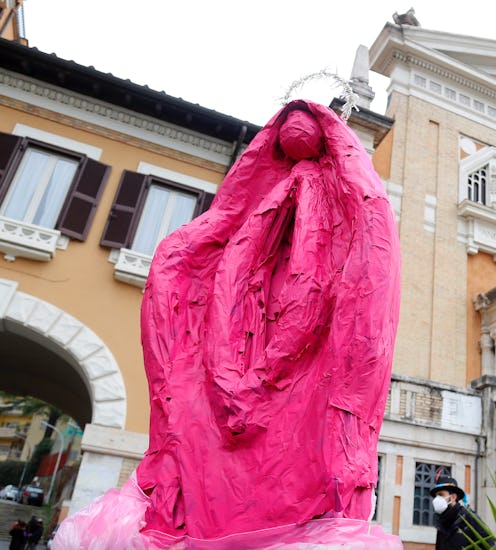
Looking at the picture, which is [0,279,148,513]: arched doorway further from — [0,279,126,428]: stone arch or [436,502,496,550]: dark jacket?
[436,502,496,550]: dark jacket

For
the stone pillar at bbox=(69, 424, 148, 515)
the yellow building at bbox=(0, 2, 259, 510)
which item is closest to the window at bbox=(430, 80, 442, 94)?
the yellow building at bbox=(0, 2, 259, 510)

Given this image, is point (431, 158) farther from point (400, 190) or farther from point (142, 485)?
point (142, 485)

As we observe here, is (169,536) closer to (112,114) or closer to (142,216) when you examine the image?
(142,216)

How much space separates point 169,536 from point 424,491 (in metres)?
7.53


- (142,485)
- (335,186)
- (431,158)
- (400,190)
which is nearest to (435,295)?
(400,190)

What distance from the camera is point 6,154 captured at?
862 cm

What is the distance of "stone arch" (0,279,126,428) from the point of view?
7547 mm

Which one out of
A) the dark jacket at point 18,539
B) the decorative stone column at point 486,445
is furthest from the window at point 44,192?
the dark jacket at point 18,539

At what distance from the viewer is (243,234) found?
292 centimetres

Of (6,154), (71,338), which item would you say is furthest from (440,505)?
(6,154)

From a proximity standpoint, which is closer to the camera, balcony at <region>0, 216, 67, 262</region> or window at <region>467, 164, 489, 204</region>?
balcony at <region>0, 216, 67, 262</region>

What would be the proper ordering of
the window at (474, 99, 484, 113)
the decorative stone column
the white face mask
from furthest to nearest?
the window at (474, 99, 484, 113)
the decorative stone column
the white face mask

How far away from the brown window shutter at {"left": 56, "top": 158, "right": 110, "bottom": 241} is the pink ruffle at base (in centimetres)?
663

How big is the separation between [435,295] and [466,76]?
7.54 meters
